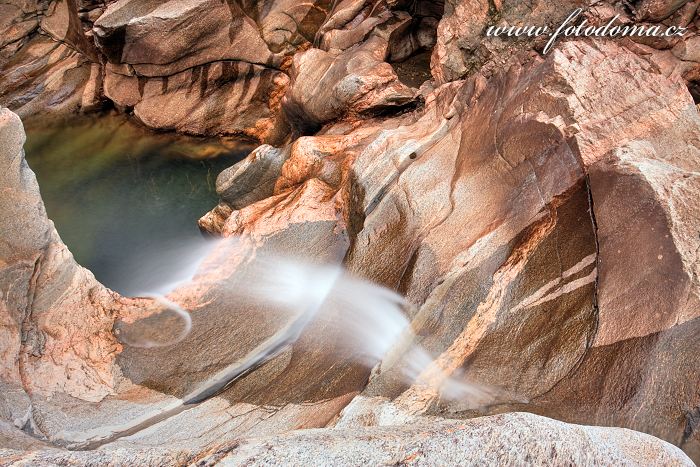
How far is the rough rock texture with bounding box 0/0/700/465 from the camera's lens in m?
3.38

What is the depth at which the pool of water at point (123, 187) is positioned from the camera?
28.3 feet

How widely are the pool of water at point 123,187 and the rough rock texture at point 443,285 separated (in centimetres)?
137

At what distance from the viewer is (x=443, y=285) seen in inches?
193

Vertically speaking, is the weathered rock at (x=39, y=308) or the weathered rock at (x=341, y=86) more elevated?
the weathered rock at (x=341, y=86)

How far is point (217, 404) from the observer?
4.99 metres

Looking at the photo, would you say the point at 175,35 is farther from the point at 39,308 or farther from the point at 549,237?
the point at 549,237

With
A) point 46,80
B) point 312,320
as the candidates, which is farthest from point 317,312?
point 46,80

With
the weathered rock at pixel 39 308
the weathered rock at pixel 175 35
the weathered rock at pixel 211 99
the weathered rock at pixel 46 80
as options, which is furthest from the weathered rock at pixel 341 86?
the weathered rock at pixel 46 80

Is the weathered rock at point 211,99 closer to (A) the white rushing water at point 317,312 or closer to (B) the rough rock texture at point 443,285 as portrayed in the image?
(B) the rough rock texture at point 443,285

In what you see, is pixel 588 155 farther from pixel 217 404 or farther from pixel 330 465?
pixel 217 404

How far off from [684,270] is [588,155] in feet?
4.86

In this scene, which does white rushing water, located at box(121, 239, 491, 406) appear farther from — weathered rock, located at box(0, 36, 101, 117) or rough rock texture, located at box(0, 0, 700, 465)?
weathered rock, located at box(0, 36, 101, 117)

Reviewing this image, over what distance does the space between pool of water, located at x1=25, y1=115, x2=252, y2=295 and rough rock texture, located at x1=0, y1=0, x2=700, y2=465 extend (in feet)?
4.49

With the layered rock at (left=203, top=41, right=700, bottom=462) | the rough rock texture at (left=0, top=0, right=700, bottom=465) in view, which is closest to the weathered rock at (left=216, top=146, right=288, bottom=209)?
the rough rock texture at (left=0, top=0, right=700, bottom=465)
